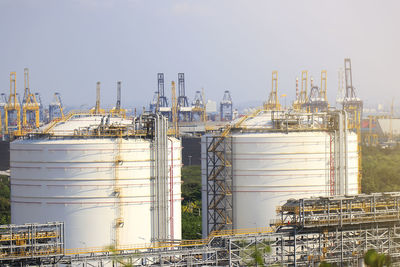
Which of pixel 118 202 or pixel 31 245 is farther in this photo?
pixel 118 202

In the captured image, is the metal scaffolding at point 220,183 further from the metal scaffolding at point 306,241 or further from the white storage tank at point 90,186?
the metal scaffolding at point 306,241

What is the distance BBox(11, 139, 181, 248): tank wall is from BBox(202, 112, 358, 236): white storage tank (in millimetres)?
6068

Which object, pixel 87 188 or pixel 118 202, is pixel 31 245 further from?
pixel 118 202

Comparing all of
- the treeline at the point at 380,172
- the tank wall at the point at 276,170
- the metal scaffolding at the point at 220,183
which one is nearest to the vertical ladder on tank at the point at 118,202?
the metal scaffolding at the point at 220,183

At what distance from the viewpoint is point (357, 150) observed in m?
45.6

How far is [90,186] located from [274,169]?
1067cm

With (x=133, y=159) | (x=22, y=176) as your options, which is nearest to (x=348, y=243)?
(x=133, y=159)

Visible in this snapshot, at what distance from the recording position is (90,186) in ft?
128

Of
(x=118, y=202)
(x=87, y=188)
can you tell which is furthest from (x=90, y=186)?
(x=118, y=202)

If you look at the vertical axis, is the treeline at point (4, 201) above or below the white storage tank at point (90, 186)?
below

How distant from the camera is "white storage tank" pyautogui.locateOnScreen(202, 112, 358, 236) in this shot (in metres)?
43.2

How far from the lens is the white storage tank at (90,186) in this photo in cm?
3916

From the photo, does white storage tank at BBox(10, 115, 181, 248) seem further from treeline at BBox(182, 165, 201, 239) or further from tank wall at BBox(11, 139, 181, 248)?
treeline at BBox(182, 165, 201, 239)

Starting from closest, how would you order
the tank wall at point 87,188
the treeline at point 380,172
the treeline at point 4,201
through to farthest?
the tank wall at point 87,188
the treeline at point 4,201
the treeline at point 380,172
